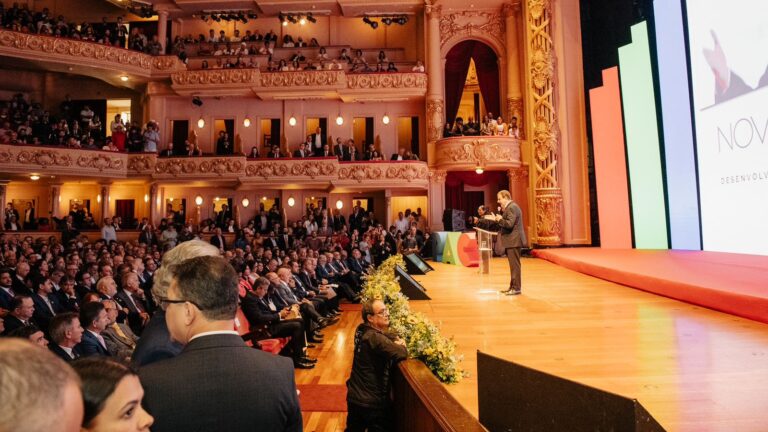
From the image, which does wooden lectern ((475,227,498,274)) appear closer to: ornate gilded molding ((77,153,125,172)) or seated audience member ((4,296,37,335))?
seated audience member ((4,296,37,335))

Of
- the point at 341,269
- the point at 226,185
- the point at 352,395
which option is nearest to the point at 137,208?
the point at 226,185

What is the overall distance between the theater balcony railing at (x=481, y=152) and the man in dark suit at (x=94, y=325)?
12209 mm

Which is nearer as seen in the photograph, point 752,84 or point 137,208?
point 752,84

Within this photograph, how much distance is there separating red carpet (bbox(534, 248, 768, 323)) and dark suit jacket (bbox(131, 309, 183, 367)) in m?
5.04

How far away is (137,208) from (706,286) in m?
18.4

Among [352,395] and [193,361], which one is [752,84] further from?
[193,361]

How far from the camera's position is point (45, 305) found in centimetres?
552

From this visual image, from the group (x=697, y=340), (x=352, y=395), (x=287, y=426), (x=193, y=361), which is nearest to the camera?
(x=193, y=361)

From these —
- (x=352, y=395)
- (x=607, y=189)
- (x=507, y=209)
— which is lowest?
(x=352, y=395)

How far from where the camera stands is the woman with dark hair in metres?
0.96

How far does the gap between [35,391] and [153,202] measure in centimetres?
1710

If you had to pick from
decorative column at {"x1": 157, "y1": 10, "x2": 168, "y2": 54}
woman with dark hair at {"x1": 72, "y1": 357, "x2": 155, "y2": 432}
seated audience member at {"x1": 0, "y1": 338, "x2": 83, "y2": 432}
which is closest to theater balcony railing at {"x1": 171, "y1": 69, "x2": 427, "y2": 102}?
decorative column at {"x1": 157, "y1": 10, "x2": 168, "y2": 54}

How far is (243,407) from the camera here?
A: 50.1 inches

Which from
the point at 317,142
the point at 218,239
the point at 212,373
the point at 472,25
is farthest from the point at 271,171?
the point at 212,373
